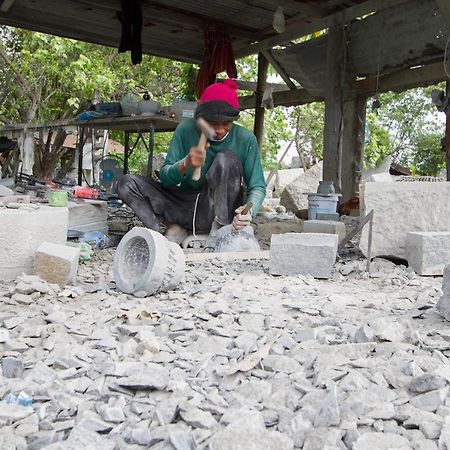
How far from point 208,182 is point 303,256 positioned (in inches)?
52.3

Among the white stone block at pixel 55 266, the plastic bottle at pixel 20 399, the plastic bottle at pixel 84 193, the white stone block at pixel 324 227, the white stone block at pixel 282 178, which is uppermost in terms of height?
the white stone block at pixel 282 178

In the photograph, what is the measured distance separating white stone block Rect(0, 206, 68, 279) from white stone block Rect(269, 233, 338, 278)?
4.98ft

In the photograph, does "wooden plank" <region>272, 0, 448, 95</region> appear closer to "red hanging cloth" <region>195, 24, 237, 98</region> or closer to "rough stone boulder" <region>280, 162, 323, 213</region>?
"red hanging cloth" <region>195, 24, 237, 98</region>

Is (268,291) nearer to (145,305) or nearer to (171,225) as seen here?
(145,305)

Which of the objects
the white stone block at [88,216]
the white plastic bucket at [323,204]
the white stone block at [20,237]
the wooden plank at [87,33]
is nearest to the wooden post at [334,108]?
the white plastic bucket at [323,204]

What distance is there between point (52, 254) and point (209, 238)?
5.08ft

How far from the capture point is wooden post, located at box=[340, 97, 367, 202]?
7031 millimetres

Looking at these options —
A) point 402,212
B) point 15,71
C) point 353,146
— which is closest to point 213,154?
point 402,212

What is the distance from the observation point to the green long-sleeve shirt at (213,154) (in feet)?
15.2

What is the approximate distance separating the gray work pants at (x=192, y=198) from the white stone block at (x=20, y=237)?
1259 millimetres

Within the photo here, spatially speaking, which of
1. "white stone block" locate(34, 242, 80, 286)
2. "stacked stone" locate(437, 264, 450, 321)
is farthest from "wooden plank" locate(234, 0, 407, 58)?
"white stone block" locate(34, 242, 80, 286)

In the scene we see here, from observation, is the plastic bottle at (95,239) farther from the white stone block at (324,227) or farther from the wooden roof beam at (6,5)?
the wooden roof beam at (6,5)

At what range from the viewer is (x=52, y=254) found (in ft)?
10.5

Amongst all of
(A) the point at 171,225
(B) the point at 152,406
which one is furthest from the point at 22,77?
(B) the point at 152,406
